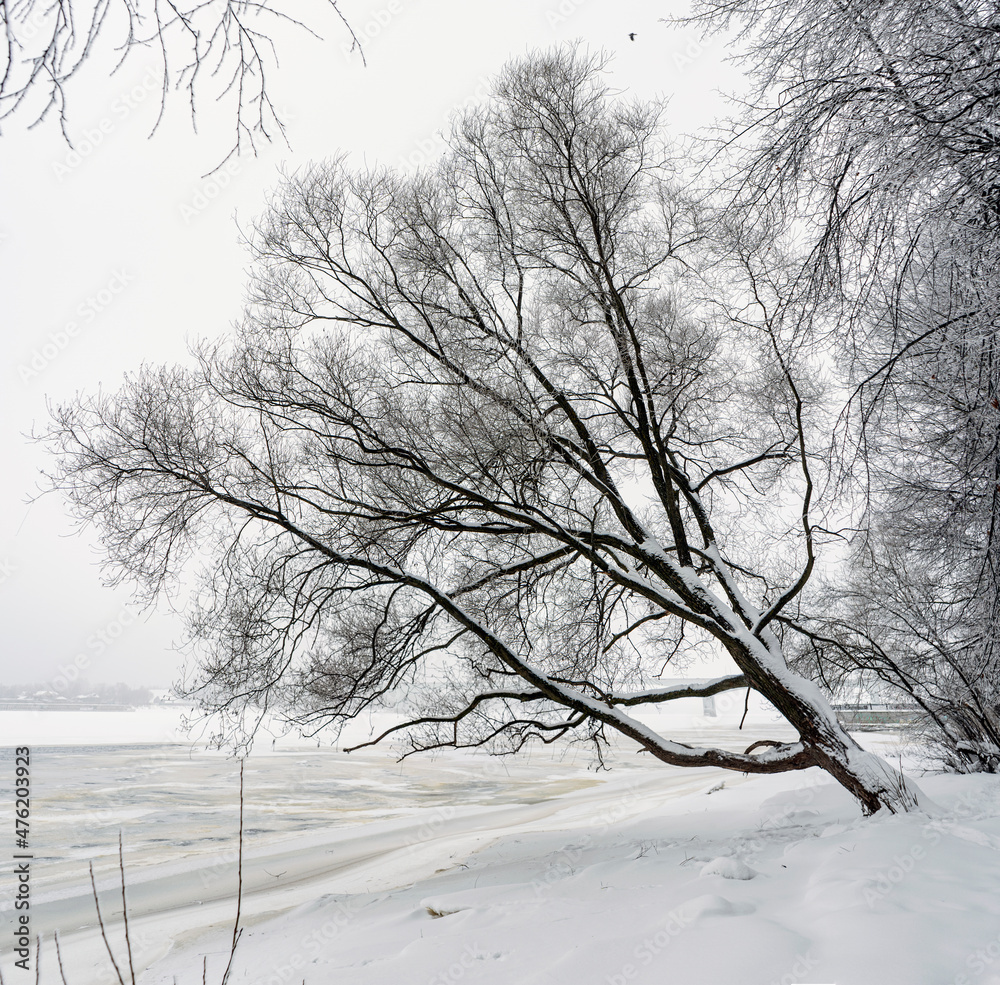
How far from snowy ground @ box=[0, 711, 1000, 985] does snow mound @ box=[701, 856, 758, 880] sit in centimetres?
1

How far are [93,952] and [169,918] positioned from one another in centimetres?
96

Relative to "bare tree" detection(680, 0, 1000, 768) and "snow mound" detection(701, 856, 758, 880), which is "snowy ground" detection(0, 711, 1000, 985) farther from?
"bare tree" detection(680, 0, 1000, 768)

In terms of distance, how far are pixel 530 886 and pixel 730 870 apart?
2.11m

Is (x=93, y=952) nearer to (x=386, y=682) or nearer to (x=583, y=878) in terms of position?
(x=386, y=682)

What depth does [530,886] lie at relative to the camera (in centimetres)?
585

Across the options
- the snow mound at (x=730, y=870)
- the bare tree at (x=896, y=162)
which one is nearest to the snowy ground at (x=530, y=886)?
the snow mound at (x=730, y=870)

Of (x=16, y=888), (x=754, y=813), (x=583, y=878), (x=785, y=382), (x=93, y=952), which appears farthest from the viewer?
(x=754, y=813)

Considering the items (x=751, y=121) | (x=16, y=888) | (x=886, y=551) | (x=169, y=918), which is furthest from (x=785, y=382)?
(x=16, y=888)

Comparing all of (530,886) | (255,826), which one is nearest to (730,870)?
(530,886)

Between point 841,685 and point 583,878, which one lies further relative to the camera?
point 841,685

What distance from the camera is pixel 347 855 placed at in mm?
10555

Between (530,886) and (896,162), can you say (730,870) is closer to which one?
(530,886)

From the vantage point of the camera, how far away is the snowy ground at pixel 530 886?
312cm

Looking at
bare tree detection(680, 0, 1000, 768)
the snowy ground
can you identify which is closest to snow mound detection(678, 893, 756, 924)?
the snowy ground
